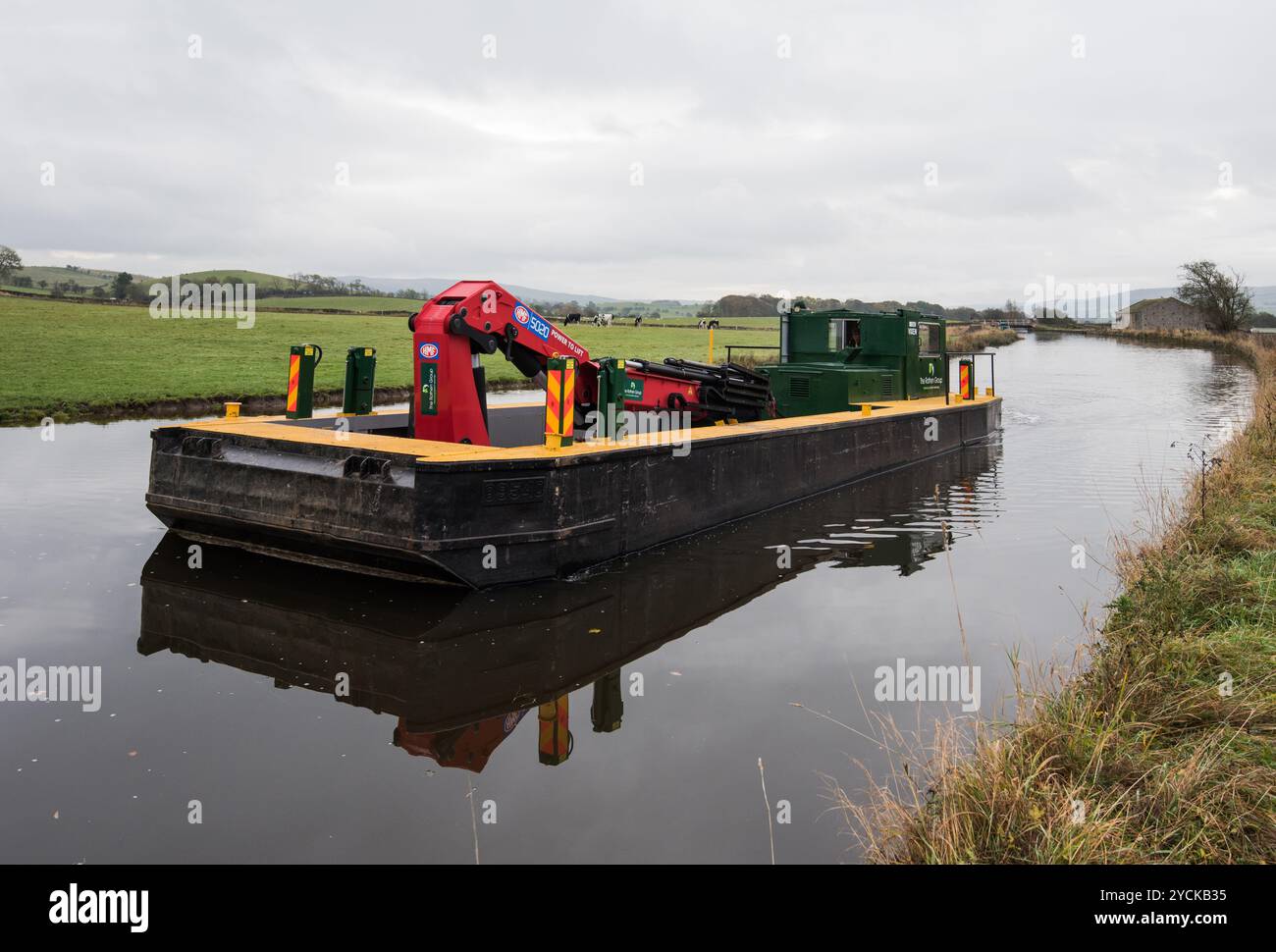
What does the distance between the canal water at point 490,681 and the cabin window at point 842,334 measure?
17.8 feet

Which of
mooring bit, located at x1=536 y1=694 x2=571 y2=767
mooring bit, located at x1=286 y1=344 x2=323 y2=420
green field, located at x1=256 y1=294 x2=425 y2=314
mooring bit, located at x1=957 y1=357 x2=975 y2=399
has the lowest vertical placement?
mooring bit, located at x1=536 y1=694 x2=571 y2=767

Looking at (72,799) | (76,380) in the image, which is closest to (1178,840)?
(72,799)

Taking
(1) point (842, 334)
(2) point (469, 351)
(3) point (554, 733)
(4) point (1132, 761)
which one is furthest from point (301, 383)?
(1) point (842, 334)

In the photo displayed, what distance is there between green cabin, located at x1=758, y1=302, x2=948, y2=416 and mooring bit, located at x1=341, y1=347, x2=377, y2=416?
19.8 ft

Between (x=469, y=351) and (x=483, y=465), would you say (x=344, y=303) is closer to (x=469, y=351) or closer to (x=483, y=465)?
(x=469, y=351)

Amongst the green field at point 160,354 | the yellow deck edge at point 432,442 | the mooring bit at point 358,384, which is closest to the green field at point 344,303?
the green field at point 160,354

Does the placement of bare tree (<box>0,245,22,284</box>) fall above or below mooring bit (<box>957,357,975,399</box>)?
above

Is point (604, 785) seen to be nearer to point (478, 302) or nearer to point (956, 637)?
point (956, 637)

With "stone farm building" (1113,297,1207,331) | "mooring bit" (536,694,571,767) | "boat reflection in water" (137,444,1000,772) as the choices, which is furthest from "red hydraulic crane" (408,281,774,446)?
"stone farm building" (1113,297,1207,331)

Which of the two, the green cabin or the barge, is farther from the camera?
the green cabin

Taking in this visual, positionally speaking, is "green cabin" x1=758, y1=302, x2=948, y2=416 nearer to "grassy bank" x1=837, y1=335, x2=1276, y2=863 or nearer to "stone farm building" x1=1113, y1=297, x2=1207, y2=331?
"grassy bank" x1=837, y1=335, x2=1276, y2=863

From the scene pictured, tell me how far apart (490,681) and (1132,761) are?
3492 mm

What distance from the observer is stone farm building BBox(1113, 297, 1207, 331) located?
250ft

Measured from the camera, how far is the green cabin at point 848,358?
14758 millimetres
